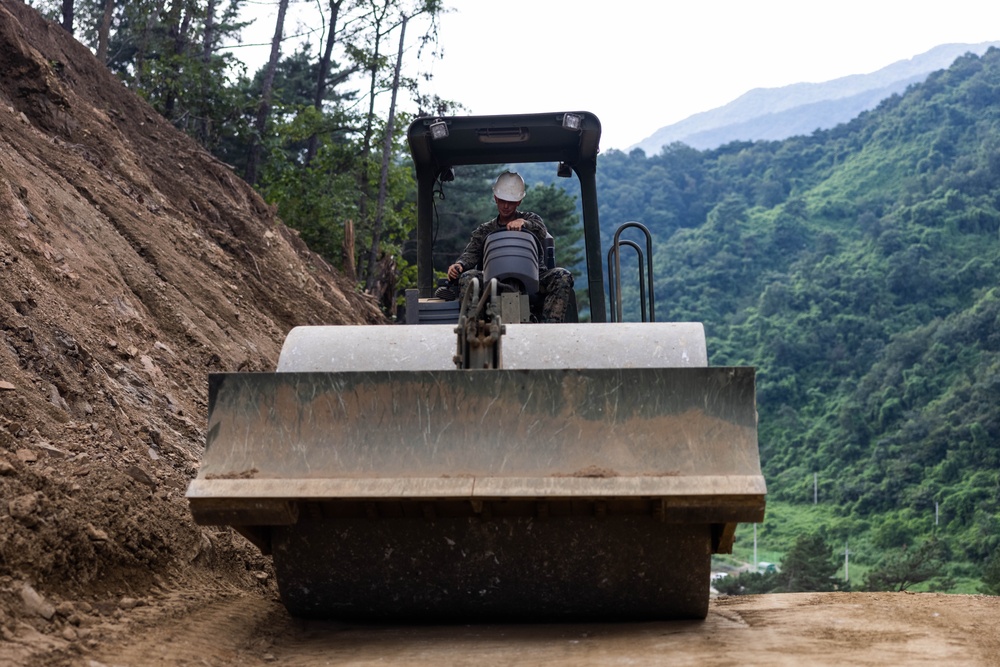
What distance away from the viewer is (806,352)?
229 feet

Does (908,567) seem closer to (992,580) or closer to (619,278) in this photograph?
(992,580)

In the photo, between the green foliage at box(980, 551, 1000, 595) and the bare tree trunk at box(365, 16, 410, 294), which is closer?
the bare tree trunk at box(365, 16, 410, 294)

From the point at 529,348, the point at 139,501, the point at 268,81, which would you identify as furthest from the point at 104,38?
the point at 529,348

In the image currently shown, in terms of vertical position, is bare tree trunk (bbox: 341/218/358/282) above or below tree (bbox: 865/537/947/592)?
above

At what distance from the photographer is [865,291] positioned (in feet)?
242

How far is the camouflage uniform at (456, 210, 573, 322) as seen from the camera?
295 inches

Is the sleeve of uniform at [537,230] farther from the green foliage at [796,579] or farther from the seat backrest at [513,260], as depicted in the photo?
the green foliage at [796,579]

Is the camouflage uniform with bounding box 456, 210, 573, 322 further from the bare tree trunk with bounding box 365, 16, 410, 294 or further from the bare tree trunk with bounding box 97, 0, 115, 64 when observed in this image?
the bare tree trunk with bounding box 365, 16, 410, 294

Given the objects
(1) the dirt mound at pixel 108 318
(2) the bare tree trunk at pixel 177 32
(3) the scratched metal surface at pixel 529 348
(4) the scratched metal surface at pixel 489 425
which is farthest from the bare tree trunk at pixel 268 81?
(4) the scratched metal surface at pixel 489 425

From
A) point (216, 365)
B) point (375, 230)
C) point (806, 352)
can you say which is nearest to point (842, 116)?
point (806, 352)

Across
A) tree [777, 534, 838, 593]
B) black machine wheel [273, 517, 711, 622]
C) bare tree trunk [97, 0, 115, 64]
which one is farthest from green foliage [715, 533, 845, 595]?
black machine wheel [273, 517, 711, 622]

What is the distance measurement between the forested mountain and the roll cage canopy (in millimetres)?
38133

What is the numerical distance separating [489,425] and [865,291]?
71.7 meters

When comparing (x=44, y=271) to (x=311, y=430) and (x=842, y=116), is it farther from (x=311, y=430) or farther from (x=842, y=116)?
(x=842, y=116)
